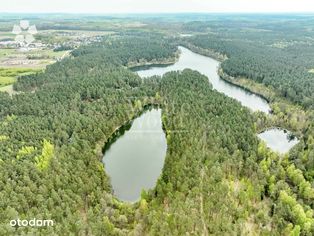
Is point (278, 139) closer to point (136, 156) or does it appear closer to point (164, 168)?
point (164, 168)

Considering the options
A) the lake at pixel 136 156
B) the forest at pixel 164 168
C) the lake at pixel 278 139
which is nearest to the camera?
the forest at pixel 164 168

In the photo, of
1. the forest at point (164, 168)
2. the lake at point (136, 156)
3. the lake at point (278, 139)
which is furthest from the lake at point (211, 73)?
the lake at point (136, 156)

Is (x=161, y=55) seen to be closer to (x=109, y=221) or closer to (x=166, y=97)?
(x=166, y=97)

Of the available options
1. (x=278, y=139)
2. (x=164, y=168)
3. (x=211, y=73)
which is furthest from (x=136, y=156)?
(x=211, y=73)

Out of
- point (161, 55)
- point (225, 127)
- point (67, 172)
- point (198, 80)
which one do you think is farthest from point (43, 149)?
point (161, 55)

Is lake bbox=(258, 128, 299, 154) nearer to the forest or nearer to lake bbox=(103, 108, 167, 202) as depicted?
the forest

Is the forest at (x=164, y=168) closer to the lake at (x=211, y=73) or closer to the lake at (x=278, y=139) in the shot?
the lake at (x=278, y=139)
